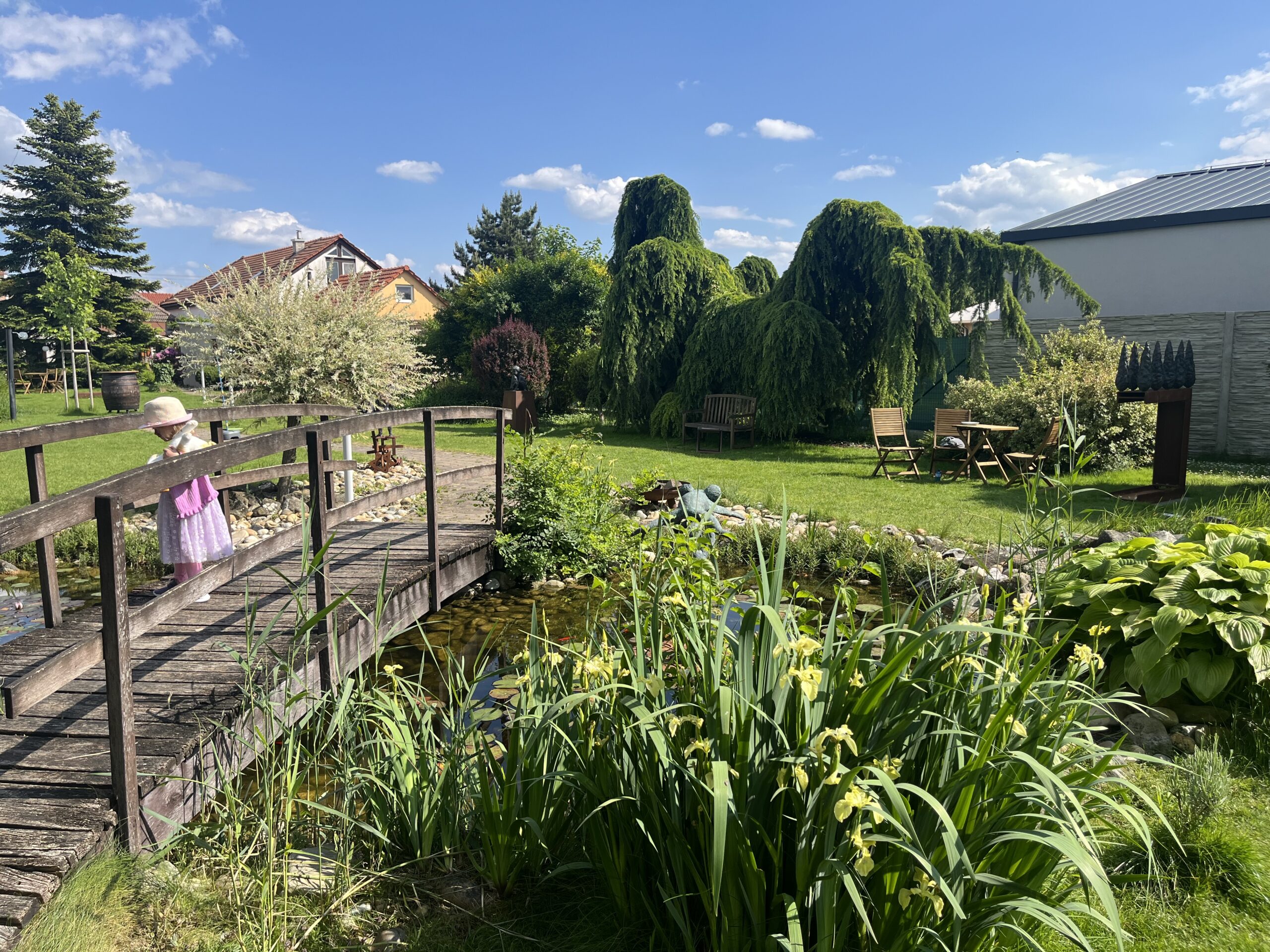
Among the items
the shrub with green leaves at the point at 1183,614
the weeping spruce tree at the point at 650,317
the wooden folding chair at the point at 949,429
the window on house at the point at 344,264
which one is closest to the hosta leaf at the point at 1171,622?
the shrub with green leaves at the point at 1183,614

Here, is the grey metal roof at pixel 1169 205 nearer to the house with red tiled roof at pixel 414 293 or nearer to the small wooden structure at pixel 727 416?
the small wooden structure at pixel 727 416

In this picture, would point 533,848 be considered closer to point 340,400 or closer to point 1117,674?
point 1117,674

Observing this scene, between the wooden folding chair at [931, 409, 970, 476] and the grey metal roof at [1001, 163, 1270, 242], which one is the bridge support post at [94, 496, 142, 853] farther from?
the grey metal roof at [1001, 163, 1270, 242]

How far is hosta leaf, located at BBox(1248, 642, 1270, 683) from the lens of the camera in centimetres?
294

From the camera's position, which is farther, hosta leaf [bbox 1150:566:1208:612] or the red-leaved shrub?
the red-leaved shrub

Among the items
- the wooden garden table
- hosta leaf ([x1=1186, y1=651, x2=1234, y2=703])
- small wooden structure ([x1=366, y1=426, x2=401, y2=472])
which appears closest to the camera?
hosta leaf ([x1=1186, y1=651, x2=1234, y2=703])

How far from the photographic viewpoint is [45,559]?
3.69m

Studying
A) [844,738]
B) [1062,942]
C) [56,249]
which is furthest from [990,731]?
[56,249]

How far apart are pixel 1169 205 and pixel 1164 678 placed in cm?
1762

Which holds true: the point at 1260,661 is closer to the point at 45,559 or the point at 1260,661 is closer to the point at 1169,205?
the point at 45,559

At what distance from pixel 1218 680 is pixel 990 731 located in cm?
225

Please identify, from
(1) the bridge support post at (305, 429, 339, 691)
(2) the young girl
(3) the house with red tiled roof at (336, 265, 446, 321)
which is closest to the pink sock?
(2) the young girl

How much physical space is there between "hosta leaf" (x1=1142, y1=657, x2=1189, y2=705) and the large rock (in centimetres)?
10

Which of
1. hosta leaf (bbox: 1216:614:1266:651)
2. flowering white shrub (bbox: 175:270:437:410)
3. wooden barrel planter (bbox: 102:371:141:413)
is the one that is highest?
flowering white shrub (bbox: 175:270:437:410)
